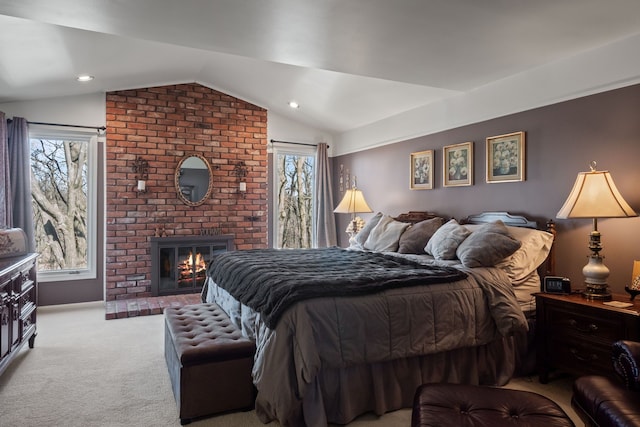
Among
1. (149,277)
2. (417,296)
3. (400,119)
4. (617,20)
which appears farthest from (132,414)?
(400,119)

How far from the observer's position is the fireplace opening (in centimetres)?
539

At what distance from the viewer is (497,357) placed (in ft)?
9.62

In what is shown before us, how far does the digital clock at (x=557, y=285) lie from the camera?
292 cm

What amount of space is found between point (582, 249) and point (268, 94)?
4.13 m

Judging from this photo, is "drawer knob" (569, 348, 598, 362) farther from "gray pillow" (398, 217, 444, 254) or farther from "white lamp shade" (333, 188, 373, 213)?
"white lamp shade" (333, 188, 373, 213)

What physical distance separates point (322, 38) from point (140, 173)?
348 centimetres

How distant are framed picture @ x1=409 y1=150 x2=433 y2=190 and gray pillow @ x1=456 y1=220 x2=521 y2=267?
1.63m

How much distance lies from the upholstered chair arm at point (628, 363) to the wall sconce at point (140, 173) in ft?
16.8

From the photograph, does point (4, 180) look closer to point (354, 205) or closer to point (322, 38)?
point (322, 38)

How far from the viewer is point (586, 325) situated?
265 centimetres

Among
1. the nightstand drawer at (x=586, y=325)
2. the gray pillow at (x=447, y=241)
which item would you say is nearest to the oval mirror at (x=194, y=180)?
the gray pillow at (x=447, y=241)

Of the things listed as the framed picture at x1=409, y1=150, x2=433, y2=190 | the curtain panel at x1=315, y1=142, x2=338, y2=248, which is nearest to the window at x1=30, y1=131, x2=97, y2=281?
the curtain panel at x1=315, y1=142, x2=338, y2=248

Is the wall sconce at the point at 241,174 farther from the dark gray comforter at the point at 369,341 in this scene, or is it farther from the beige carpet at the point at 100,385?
the dark gray comforter at the point at 369,341

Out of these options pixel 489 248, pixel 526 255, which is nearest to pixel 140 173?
pixel 489 248
